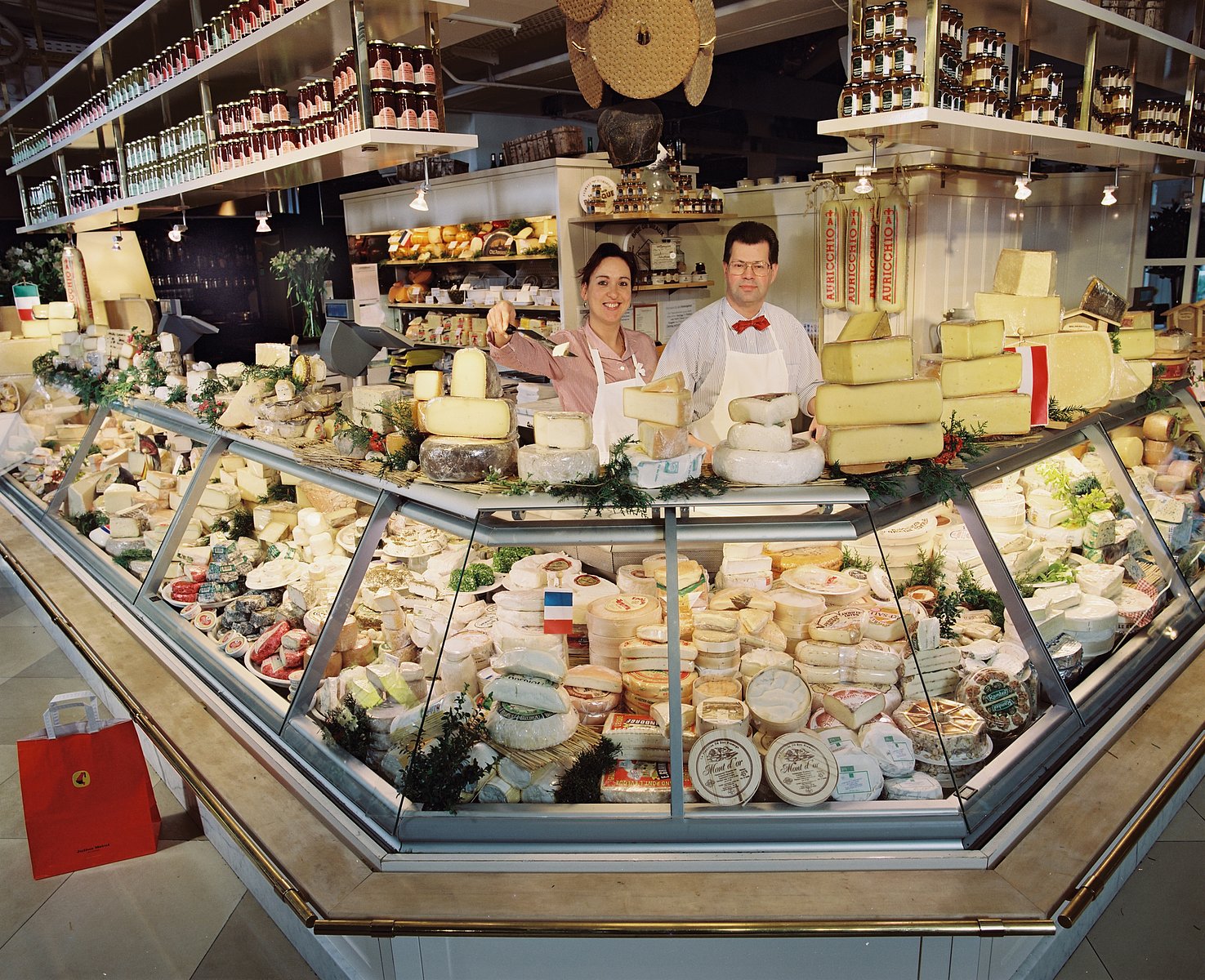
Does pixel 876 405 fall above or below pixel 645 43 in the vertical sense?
below

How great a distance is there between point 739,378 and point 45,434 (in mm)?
5745

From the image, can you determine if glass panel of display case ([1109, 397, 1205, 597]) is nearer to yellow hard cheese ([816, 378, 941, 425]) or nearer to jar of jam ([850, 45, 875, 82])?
jar of jam ([850, 45, 875, 82])

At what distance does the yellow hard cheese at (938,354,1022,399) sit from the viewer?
104 inches

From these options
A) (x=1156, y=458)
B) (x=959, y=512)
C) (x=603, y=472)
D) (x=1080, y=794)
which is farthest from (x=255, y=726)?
(x=1156, y=458)

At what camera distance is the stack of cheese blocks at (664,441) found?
220cm

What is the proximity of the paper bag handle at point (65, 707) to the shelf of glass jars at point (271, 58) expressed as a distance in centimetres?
264

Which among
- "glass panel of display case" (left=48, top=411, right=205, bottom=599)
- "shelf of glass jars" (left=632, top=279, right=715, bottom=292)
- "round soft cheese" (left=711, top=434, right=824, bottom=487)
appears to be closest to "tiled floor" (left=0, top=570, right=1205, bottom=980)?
Answer: "glass panel of display case" (left=48, top=411, right=205, bottom=599)

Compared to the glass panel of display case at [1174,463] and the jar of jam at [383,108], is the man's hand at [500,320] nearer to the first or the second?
the jar of jam at [383,108]

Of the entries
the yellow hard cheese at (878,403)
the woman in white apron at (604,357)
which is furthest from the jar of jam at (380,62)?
the yellow hard cheese at (878,403)

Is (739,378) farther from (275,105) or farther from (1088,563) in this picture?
(275,105)

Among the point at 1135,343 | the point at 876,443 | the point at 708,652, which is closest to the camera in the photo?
the point at 876,443

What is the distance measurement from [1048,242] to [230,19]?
6.33 meters

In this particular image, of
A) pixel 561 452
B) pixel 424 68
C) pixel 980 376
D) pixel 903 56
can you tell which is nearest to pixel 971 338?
pixel 980 376

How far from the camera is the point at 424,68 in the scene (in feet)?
11.3
